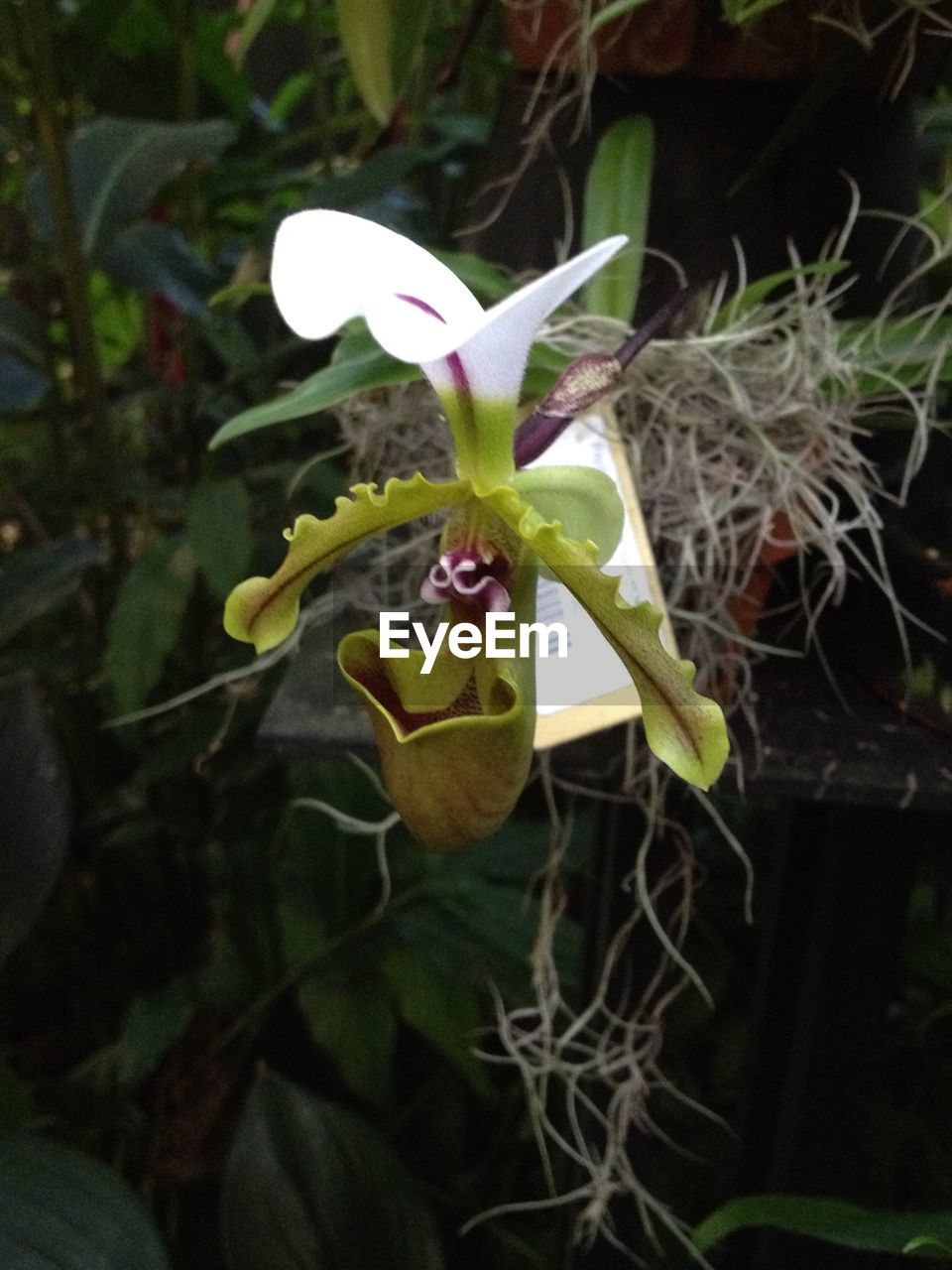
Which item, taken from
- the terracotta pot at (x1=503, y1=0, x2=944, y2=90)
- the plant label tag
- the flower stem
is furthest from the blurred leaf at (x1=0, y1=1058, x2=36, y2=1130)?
the terracotta pot at (x1=503, y1=0, x2=944, y2=90)

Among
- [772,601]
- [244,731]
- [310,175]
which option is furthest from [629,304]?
[244,731]

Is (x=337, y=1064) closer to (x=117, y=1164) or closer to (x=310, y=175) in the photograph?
(x=117, y=1164)

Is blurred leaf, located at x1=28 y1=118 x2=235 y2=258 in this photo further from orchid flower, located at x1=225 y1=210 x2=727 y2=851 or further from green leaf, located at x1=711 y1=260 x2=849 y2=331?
orchid flower, located at x1=225 y1=210 x2=727 y2=851

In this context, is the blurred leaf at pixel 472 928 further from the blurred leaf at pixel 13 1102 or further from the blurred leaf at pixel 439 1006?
the blurred leaf at pixel 13 1102

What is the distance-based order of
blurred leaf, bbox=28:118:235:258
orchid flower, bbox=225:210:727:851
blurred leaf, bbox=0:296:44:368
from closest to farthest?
orchid flower, bbox=225:210:727:851 → blurred leaf, bbox=28:118:235:258 → blurred leaf, bbox=0:296:44:368

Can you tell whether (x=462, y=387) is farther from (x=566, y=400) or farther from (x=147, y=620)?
(x=147, y=620)

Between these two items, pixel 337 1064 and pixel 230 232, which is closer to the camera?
pixel 337 1064

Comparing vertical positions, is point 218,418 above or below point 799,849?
above
